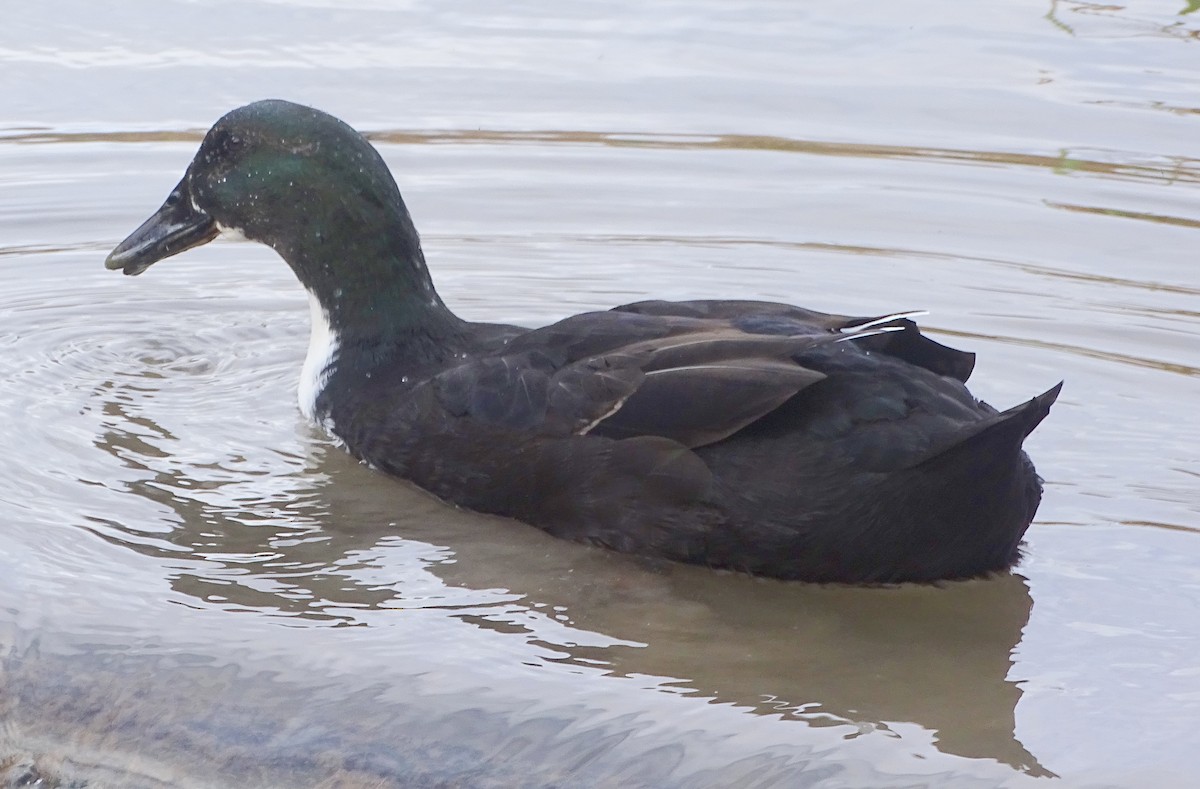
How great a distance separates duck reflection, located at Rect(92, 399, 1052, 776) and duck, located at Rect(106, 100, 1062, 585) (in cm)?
9

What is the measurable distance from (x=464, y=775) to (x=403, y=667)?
0.44 m

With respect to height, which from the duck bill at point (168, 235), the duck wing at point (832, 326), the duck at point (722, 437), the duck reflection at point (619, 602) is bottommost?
the duck reflection at point (619, 602)

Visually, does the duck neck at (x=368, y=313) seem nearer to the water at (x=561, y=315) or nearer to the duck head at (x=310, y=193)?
the duck head at (x=310, y=193)

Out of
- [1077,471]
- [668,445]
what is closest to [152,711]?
[668,445]

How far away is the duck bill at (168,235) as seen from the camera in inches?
218

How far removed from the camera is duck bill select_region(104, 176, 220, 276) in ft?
18.2

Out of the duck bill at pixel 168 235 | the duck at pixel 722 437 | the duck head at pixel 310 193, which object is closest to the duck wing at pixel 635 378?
the duck at pixel 722 437

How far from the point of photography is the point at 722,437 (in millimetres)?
4148

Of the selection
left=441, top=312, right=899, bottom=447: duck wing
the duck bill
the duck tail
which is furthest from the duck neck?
the duck tail

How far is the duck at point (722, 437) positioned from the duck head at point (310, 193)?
329 millimetres

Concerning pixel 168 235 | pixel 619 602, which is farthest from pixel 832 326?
pixel 168 235

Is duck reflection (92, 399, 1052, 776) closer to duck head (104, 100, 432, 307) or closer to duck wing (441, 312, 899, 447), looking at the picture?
duck wing (441, 312, 899, 447)

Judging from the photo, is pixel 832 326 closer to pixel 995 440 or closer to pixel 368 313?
pixel 995 440

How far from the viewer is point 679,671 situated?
3.74 metres
